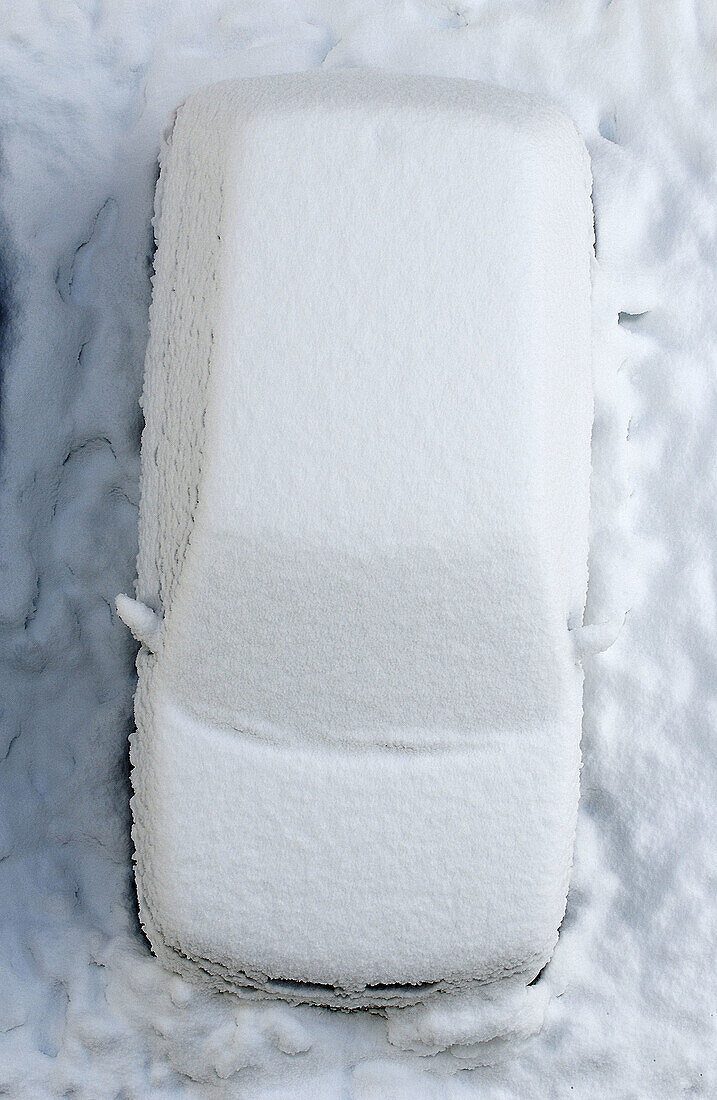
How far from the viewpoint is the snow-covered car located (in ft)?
4.94

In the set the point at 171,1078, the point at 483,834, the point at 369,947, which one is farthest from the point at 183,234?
the point at 171,1078

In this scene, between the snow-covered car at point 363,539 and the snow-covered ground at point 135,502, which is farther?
the snow-covered ground at point 135,502

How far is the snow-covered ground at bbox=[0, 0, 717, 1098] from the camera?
1.96 meters

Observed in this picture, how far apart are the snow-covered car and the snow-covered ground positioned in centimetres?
36

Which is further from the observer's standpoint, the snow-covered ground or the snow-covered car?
the snow-covered ground

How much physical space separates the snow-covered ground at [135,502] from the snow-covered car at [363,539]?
0.36 meters

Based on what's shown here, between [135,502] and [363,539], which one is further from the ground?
[363,539]

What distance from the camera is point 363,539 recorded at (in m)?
1.51

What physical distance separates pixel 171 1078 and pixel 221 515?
1.17 m

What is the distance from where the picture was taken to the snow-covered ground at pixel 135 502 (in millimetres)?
1962

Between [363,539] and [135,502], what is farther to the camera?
[135,502]

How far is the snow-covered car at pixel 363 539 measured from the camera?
59.3 inches

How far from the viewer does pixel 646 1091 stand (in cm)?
196

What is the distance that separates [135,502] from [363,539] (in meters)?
0.71
